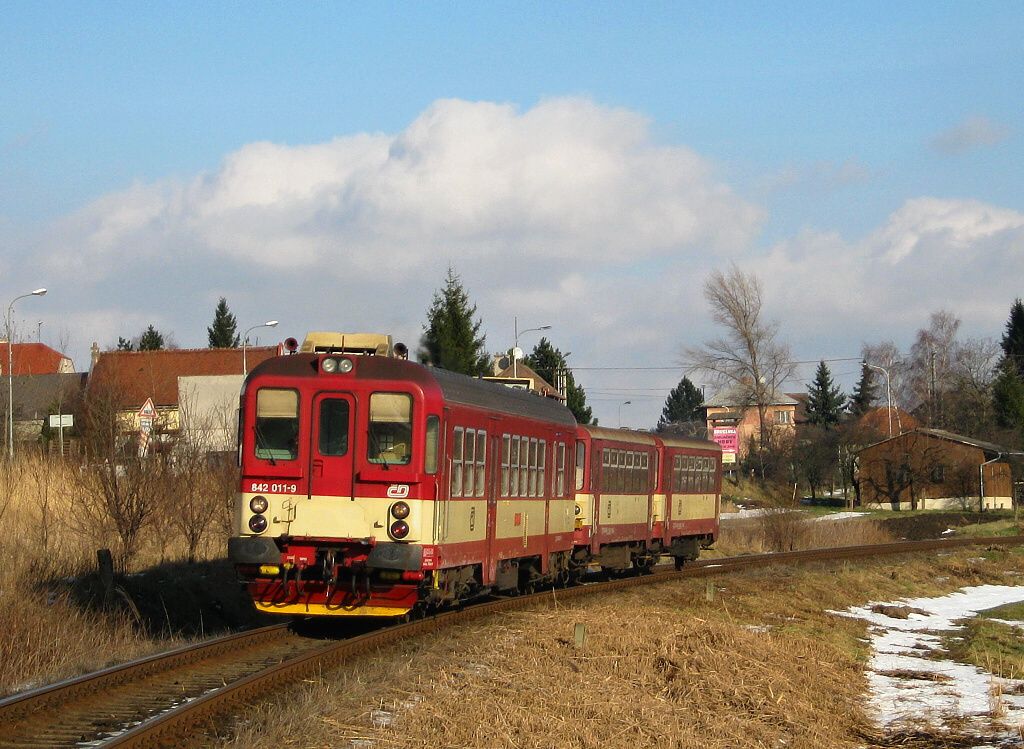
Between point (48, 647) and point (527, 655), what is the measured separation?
4.68 m

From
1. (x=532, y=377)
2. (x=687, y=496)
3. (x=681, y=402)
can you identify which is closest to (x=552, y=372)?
(x=532, y=377)

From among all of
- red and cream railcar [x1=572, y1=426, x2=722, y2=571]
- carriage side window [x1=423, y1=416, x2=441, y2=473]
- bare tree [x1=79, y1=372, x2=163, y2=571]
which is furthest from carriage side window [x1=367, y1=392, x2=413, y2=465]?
red and cream railcar [x1=572, y1=426, x2=722, y2=571]

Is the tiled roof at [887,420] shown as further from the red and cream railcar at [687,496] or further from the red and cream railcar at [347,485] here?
the red and cream railcar at [347,485]

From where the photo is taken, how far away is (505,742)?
875 cm

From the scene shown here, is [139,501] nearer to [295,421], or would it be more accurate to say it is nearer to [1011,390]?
[295,421]

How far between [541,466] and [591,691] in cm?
862

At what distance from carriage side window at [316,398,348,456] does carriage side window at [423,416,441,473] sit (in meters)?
0.87

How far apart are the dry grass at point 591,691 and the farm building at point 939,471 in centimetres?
5617

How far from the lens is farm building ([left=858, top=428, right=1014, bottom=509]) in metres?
69.6

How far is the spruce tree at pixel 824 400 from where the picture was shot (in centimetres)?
10569

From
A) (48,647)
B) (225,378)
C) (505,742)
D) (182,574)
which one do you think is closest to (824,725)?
(505,742)

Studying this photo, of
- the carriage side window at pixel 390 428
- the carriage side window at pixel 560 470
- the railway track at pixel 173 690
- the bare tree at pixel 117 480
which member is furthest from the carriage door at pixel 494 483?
the bare tree at pixel 117 480

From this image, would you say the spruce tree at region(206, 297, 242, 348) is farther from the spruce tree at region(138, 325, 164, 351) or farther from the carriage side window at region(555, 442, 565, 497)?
the carriage side window at region(555, 442, 565, 497)

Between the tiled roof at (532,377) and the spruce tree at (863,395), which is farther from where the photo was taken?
the spruce tree at (863,395)
